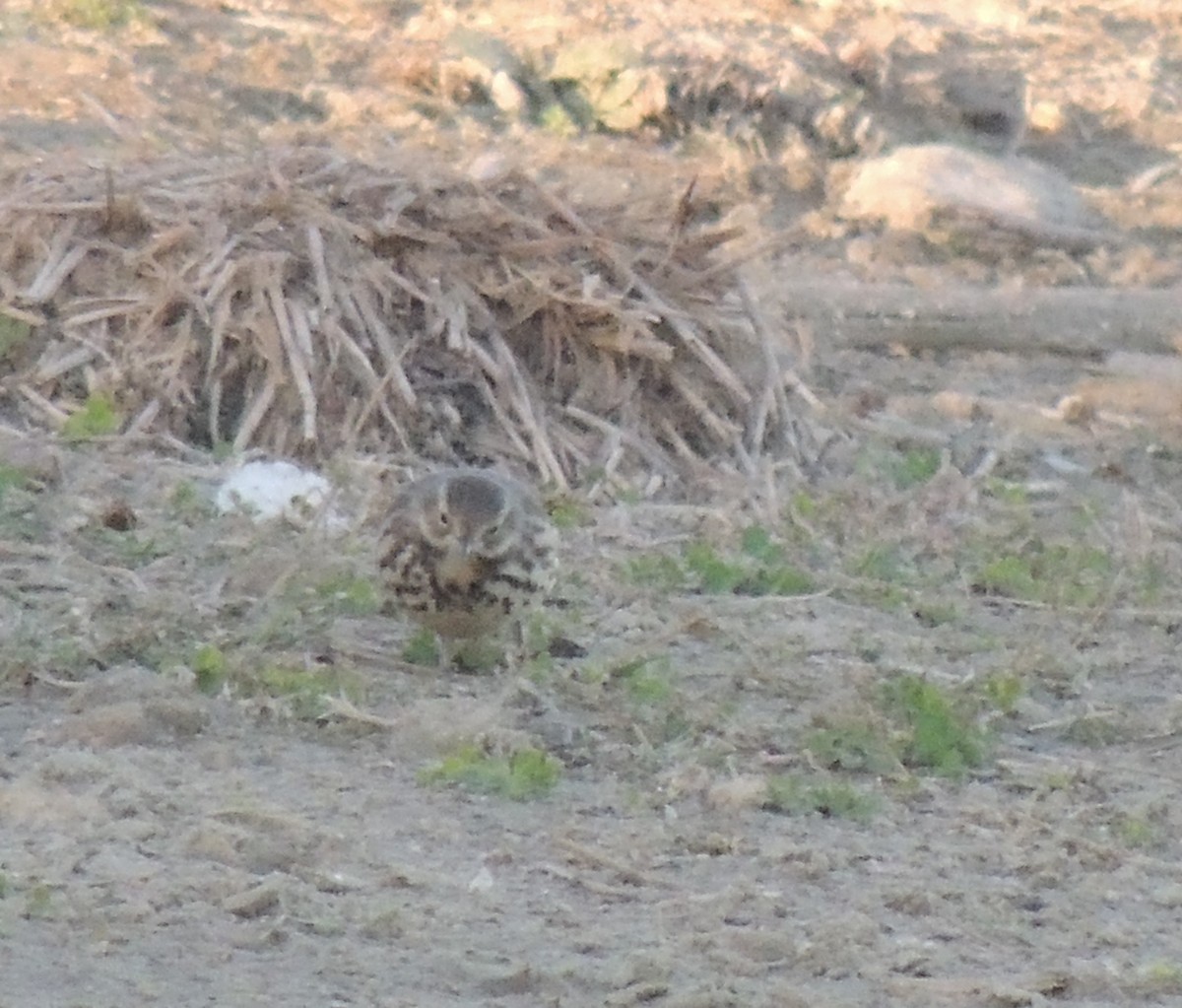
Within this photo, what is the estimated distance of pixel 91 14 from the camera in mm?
12844

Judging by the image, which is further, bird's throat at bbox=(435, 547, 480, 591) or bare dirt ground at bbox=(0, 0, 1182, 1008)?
bird's throat at bbox=(435, 547, 480, 591)

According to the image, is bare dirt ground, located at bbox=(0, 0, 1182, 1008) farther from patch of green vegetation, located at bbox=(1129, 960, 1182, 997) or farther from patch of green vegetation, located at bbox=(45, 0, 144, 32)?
patch of green vegetation, located at bbox=(45, 0, 144, 32)

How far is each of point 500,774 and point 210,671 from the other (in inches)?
35.7

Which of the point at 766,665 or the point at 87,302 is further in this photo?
the point at 87,302

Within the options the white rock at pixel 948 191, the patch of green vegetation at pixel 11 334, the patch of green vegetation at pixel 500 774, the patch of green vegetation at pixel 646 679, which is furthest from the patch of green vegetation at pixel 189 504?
the white rock at pixel 948 191

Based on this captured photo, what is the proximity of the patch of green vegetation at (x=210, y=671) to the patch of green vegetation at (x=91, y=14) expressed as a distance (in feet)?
25.3

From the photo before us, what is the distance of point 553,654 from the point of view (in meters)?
6.38

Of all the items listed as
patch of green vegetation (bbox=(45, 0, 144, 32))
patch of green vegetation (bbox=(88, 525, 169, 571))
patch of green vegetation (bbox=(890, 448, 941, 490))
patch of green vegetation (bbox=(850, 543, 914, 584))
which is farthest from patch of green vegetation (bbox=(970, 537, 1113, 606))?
patch of green vegetation (bbox=(45, 0, 144, 32))

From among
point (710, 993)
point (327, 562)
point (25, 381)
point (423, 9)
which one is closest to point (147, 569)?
point (327, 562)

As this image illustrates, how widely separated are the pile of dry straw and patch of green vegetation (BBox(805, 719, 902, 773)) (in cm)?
262

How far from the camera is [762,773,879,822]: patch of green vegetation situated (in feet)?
17.4

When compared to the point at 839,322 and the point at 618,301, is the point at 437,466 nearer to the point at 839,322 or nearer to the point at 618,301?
the point at 618,301

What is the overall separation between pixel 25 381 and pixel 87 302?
0.38 metres

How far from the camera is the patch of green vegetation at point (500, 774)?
5273 millimetres
